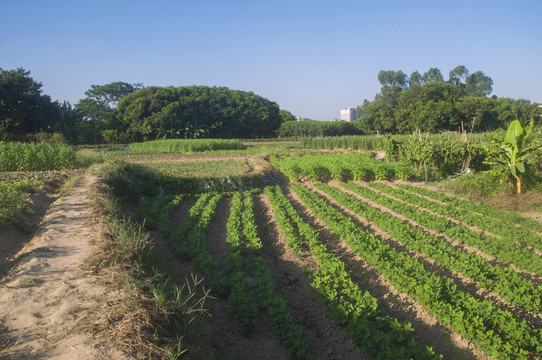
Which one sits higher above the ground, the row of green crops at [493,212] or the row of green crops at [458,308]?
the row of green crops at [493,212]

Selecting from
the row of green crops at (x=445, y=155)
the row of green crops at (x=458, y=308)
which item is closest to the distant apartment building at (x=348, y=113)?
the row of green crops at (x=445, y=155)

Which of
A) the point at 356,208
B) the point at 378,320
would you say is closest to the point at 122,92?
the point at 356,208

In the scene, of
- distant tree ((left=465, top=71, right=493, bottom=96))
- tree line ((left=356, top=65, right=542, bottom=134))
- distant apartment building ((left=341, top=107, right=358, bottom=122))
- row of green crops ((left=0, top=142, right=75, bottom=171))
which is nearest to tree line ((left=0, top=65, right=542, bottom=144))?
tree line ((left=356, top=65, right=542, bottom=134))

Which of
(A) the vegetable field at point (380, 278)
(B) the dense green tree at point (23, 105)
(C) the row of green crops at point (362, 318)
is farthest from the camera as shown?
(B) the dense green tree at point (23, 105)

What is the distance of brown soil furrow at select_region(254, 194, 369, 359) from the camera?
3.94 metres

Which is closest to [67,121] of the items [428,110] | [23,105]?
[23,105]

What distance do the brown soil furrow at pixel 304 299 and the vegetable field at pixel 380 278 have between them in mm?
20

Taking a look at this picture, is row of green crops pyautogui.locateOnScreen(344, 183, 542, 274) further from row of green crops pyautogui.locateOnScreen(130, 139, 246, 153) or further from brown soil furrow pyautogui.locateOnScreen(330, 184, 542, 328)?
row of green crops pyautogui.locateOnScreen(130, 139, 246, 153)

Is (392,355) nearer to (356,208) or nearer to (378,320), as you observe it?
(378,320)

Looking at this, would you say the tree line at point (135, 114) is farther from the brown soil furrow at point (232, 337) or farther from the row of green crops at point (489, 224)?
the row of green crops at point (489, 224)

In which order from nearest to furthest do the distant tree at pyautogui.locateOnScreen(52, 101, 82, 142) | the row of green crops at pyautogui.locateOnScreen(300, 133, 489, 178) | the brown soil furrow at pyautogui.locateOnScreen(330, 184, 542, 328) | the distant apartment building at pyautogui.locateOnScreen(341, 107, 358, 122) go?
the brown soil furrow at pyautogui.locateOnScreen(330, 184, 542, 328), the row of green crops at pyautogui.locateOnScreen(300, 133, 489, 178), the distant tree at pyautogui.locateOnScreen(52, 101, 82, 142), the distant apartment building at pyautogui.locateOnScreen(341, 107, 358, 122)

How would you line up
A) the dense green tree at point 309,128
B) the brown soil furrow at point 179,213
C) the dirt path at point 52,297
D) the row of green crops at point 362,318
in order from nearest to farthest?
the dirt path at point 52,297, the row of green crops at point 362,318, the brown soil furrow at point 179,213, the dense green tree at point 309,128

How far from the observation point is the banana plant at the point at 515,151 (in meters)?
10.4

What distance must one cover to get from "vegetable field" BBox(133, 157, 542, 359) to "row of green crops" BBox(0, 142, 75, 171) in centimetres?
719
